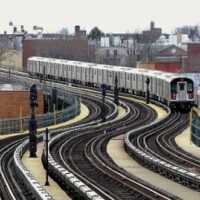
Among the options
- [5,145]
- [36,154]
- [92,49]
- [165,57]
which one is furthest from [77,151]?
[92,49]

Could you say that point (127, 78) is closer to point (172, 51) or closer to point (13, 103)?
point (13, 103)

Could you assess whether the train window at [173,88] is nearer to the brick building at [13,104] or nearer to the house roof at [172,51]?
the brick building at [13,104]

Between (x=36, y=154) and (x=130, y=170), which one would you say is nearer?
(x=130, y=170)

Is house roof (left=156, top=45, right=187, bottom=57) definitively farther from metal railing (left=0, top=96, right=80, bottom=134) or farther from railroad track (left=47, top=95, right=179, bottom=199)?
railroad track (left=47, top=95, right=179, bottom=199)

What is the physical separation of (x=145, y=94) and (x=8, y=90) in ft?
66.3

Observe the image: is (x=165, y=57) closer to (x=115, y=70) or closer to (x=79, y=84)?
(x=79, y=84)

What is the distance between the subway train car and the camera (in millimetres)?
75375

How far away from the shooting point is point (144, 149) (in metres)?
51.1

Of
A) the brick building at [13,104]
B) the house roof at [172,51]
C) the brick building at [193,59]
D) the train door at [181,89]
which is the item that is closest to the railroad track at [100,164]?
the train door at [181,89]

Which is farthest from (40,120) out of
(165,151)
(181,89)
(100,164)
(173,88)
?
(100,164)

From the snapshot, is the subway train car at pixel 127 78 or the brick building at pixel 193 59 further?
the brick building at pixel 193 59

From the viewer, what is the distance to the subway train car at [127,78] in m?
75.4

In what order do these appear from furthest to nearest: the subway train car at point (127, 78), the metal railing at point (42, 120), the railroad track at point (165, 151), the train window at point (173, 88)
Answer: the subway train car at point (127, 78) → the train window at point (173, 88) → the metal railing at point (42, 120) → the railroad track at point (165, 151)

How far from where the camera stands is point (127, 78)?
97062mm
